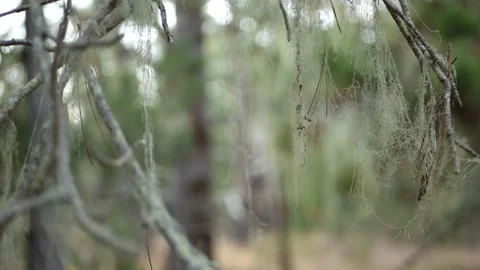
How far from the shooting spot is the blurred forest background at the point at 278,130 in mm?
1118

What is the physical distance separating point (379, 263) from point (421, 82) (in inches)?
242

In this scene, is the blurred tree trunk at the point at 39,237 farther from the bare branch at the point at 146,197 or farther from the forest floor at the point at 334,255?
the forest floor at the point at 334,255

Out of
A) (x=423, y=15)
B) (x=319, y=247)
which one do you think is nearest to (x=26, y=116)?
(x=423, y=15)

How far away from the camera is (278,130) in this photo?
18.7 ft

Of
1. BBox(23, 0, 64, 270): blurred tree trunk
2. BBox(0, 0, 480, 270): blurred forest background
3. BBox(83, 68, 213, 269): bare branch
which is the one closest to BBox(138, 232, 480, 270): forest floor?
BBox(0, 0, 480, 270): blurred forest background

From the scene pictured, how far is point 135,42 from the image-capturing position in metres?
1.07

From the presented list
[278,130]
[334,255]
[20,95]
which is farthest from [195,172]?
[20,95]

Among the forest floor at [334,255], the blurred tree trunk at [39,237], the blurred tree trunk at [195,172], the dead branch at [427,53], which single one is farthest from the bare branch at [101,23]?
the forest floor at [334,255]

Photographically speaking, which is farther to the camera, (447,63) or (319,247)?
(319,247)

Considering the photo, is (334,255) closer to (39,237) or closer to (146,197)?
(39,237)

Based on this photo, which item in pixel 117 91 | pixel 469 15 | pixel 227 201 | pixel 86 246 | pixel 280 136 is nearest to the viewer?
pixel 469 15

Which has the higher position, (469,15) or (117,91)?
(469,15)

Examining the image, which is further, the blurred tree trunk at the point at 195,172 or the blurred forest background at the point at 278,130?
the blurred tree trunk at the point at 195,172

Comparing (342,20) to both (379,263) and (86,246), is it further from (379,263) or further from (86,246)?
(379,263)
